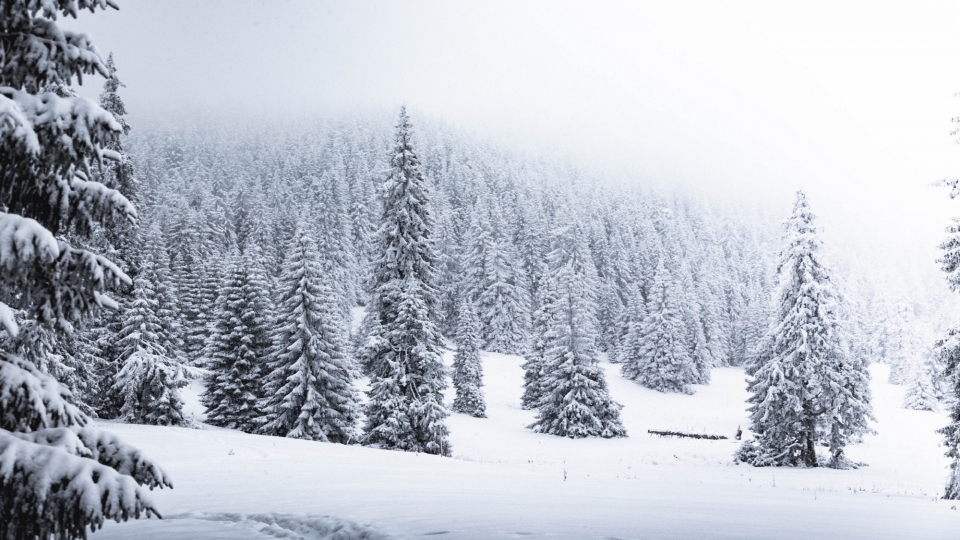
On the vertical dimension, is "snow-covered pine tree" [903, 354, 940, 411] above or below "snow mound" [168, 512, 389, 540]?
above

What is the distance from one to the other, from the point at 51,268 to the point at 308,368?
27.1m

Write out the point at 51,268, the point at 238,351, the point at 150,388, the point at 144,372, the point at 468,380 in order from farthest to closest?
the point at 468,380, the point at 238,351, the point at 150,388, the point at 144,372, the point at 51,268

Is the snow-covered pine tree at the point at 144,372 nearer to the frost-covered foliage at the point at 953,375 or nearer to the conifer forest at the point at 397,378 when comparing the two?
the conifer forest at the point at 397,378

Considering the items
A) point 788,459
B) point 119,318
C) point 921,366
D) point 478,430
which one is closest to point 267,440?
point 119,318

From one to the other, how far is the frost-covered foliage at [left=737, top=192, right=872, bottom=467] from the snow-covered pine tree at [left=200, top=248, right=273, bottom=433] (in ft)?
82.6

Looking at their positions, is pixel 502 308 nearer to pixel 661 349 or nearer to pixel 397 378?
pixel 661 349

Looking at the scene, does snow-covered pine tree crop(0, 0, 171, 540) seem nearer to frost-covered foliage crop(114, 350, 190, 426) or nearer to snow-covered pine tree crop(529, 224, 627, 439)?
frost-covered foliage crop(114, 350, 190, 426)

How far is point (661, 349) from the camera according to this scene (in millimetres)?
59938

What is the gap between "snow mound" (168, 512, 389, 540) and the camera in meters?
7.29

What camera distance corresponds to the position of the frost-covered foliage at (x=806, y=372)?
26.6 m

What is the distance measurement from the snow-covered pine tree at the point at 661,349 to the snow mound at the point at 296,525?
180 feet

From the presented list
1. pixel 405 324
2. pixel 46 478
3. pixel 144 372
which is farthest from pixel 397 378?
pixel 46 478

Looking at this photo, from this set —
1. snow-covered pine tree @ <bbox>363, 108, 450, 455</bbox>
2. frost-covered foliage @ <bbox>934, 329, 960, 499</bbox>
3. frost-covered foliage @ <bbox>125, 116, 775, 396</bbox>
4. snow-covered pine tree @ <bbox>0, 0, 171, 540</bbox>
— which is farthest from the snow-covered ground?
frost-covered foliage @ <bbox>125, 116, 775, 396</bbox>

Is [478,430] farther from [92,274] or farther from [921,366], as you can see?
[921,366]
